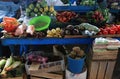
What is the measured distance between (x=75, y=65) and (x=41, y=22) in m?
0.83

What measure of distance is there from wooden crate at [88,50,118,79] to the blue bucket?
15cm

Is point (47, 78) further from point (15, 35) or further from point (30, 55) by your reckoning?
point (15, 35)

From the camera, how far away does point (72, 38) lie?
8.58 ft

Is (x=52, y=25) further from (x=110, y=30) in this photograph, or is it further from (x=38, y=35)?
(x=110, y=30)

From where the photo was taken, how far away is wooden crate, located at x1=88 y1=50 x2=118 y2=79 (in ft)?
8.41

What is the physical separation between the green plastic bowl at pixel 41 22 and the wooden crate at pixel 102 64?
769 mm

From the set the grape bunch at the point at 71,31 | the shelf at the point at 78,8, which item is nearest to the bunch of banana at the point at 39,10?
the grape bunch at the point at 71,31

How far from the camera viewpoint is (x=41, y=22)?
2930 millimetres

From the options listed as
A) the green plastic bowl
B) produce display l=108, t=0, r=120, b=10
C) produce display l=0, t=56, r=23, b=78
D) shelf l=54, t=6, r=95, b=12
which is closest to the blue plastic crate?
shelf l=54, t=6, r=95, b=12

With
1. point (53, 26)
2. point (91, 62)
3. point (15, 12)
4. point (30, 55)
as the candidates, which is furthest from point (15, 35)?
point (15, 12)

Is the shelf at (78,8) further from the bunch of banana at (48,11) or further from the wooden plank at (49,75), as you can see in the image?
the wooden plank at (49,75)

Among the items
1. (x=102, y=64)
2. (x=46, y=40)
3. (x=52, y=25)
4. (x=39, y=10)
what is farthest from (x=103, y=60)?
(x=39, y=10)

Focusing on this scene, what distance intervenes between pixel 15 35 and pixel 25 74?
0.56 metres

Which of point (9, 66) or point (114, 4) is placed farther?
point (114, 4)
